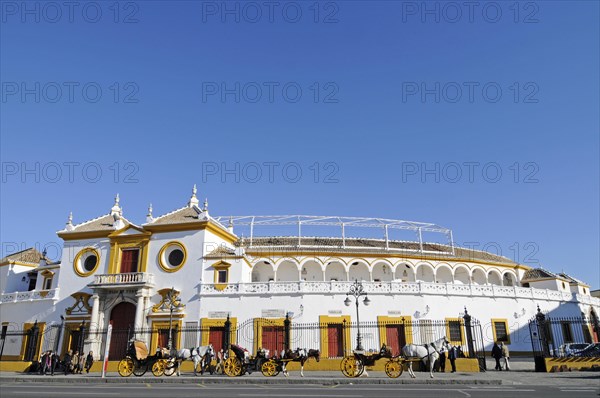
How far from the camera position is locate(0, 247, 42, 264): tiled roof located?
37.7 m

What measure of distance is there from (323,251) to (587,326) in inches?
902

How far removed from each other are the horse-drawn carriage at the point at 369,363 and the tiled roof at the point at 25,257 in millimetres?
31758

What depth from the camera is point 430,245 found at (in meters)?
43.6

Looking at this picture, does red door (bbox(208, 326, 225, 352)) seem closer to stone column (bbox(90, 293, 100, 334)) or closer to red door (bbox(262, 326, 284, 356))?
red door (bbox(262, 326, 284, 356))

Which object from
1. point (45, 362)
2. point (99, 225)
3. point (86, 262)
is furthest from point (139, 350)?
point (99, 225)

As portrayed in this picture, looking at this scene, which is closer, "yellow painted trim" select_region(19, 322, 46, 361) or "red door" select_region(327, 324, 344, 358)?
"red door" select_region(327, 324, 344, 358)

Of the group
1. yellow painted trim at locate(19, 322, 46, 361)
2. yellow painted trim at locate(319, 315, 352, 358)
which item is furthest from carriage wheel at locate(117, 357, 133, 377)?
yellow painted trim at locate(19, 322, 46, 361)

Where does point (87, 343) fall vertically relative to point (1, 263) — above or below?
below

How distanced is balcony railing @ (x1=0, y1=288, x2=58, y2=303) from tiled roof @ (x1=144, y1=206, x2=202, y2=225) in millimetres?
8938

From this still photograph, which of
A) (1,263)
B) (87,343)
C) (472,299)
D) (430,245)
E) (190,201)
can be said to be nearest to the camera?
(87,343)

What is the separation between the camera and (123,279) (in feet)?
99.1

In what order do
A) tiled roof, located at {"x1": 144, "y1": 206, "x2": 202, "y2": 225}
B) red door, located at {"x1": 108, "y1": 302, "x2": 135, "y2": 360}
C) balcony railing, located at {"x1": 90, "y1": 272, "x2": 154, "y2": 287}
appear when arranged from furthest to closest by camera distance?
tiled roof, located at {"x1": 144, "y1": 206, "x2": 202, "y2": 225}, balcony railing, located at {"x1": 90, "y1": 272, "x2": 154, "y2": 287}, red door, located at {"x1": 108, "y1": 302, "x2": 135, "y2": 360}

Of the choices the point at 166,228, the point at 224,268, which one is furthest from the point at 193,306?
the point at 166,228

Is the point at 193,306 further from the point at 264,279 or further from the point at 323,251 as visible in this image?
the point at 323,251
